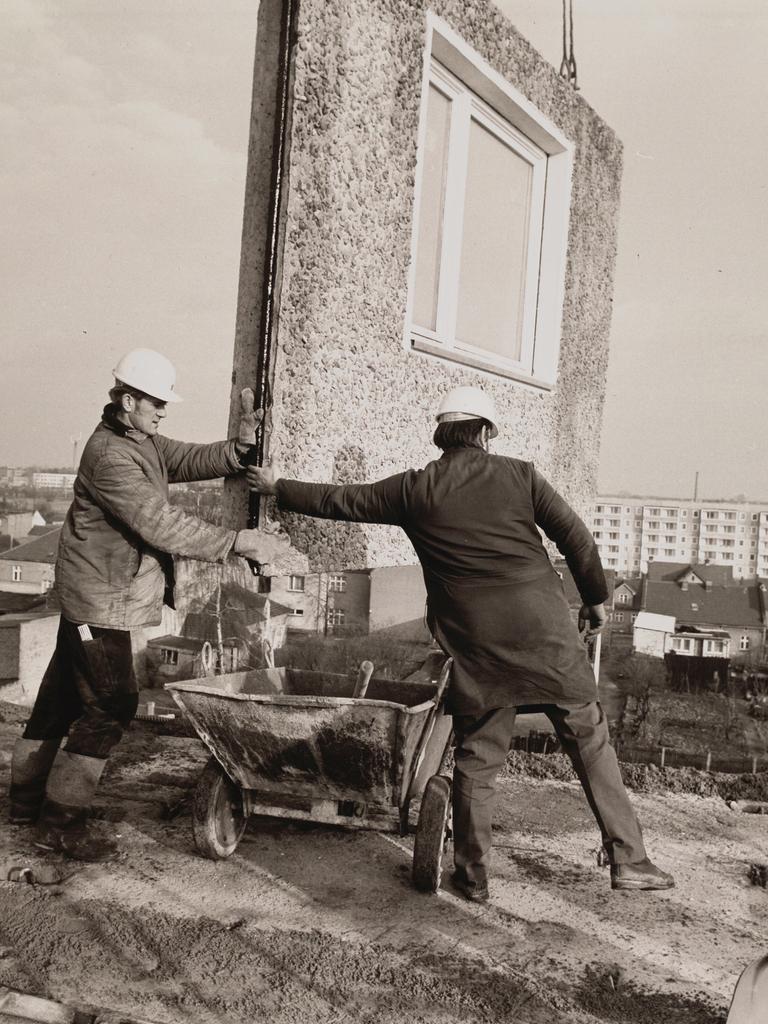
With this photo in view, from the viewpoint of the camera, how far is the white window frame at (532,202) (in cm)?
456

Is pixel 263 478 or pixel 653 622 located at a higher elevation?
pixel 263 478

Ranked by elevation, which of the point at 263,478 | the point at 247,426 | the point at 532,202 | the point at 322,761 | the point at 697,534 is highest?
the point at 532,202

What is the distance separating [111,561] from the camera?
3.55m

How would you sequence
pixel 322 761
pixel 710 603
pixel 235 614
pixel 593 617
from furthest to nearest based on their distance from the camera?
pixel 710 603, pixel 235 614, pixel 593 617, pixel 322 761

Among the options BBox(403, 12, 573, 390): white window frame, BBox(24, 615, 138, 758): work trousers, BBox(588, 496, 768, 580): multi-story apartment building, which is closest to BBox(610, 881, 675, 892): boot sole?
BBox(24, 615, 138, 758): work trousers

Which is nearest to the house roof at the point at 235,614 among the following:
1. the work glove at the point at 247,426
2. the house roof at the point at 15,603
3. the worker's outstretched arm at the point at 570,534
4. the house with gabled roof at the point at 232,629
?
the house with gabled roof at the point at 232,629

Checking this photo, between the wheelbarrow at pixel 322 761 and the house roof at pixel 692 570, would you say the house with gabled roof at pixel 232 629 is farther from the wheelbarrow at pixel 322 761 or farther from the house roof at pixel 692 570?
the house roof at pixel 692 570

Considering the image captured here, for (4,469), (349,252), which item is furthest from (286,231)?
(4,469)

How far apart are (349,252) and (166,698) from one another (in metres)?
9.73

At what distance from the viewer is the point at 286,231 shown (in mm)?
3717

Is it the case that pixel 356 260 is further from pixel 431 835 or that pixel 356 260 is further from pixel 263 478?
pixel 431 835

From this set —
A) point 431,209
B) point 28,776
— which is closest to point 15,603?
point 28,776

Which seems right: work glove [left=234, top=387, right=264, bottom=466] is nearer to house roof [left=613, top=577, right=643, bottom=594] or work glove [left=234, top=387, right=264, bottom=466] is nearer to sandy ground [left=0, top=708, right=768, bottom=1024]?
sandy ground [left=0, top=708, right=768, bottom=1024]

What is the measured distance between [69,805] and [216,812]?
610mm
